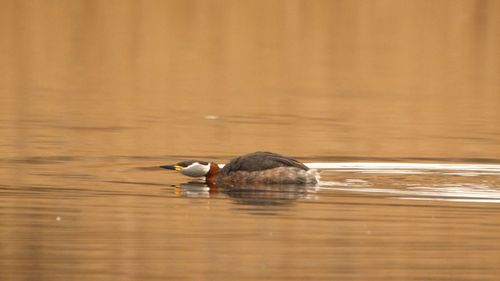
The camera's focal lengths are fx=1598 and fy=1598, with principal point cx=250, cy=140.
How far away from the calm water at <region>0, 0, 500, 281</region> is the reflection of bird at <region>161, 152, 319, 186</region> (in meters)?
0.22

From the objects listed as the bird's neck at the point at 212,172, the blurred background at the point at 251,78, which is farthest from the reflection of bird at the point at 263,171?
the blurred background at the point at 251,78

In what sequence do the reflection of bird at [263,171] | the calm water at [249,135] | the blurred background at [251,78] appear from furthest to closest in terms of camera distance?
the blurred background at [251,78]
the reflection of bird at [263,171]
the calm water at [249,135]

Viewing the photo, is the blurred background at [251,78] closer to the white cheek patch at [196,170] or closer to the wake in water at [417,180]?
the wake in water at [417,180]

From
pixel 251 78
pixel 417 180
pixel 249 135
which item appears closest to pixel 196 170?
pixel 417 180

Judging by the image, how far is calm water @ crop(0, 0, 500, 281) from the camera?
489 inches

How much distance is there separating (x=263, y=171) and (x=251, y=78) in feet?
46.9

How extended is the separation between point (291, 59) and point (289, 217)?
20.7 metres

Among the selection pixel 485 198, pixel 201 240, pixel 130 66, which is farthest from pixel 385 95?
pixel 201 240

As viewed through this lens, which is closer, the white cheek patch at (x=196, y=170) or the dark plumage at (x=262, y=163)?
the dark plumage at (x=262, y=163)

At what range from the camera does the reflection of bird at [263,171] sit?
16641 mm

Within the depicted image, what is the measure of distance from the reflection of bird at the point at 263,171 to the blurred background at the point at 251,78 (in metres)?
2.43

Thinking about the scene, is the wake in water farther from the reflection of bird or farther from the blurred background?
the blurred background

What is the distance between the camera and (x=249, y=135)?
2169 centimetres

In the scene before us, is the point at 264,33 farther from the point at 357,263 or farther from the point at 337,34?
the point at 357,263
